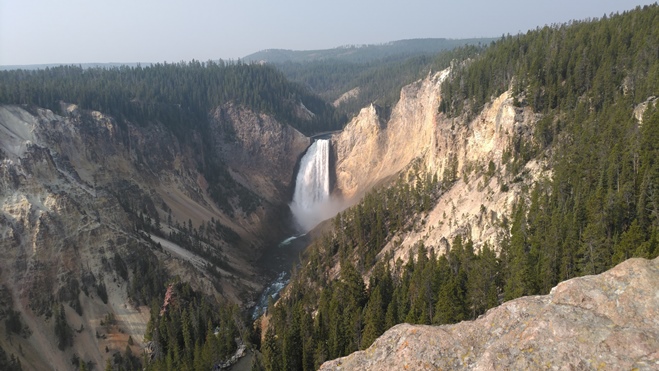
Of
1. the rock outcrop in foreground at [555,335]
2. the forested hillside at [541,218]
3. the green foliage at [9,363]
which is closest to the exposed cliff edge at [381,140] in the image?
the forested hillside at [541,218]

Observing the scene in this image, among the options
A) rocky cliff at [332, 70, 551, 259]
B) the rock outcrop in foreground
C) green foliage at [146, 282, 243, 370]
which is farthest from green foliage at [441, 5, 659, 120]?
the rock outcrop in foreground

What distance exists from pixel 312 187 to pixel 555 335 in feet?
352

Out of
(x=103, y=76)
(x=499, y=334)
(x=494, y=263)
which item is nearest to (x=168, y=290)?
(x=494, y=263)

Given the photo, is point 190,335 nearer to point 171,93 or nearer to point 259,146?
point 259,146

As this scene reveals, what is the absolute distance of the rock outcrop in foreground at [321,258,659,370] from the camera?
445 inches

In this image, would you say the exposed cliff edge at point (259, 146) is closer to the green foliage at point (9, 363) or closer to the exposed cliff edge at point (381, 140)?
the exposed cliff edge at point (381, 140)

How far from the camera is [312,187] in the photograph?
118750mm

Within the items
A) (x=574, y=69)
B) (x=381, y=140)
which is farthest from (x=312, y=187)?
(x=574, y=69)

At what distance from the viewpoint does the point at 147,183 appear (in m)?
94.1

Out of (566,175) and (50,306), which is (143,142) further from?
(566,175)

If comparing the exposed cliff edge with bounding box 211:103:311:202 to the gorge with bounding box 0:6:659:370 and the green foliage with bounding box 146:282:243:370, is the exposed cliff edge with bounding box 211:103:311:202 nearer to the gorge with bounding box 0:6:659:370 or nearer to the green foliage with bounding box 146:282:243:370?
the gorge with bounding box 0:6:659:370

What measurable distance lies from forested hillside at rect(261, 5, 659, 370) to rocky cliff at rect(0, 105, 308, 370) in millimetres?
23176

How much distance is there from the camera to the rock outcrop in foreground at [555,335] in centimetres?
1131

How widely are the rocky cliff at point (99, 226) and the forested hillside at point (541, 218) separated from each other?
23176 mm
